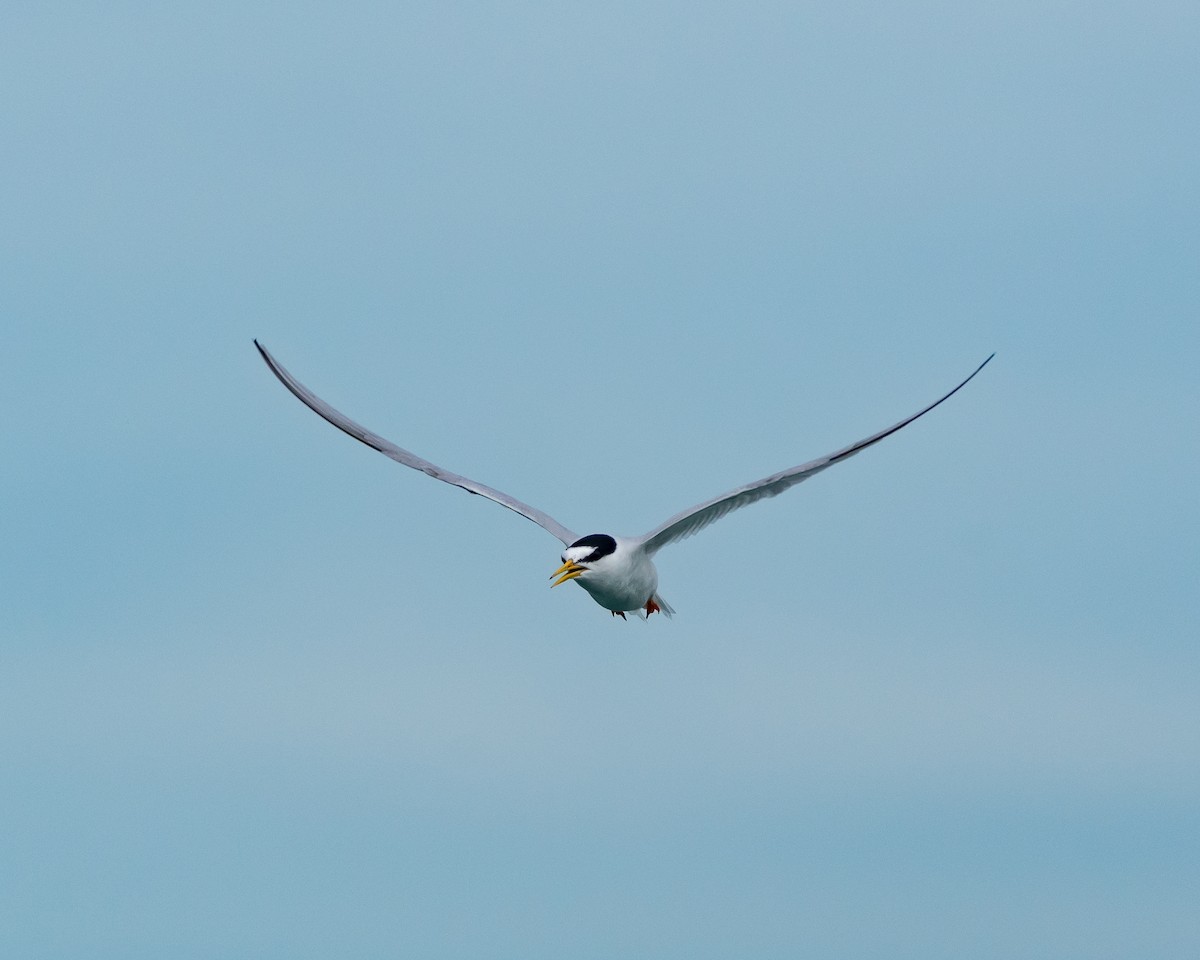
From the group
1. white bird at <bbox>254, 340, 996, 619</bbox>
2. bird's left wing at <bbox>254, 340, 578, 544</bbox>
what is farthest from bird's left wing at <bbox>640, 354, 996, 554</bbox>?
bird's left wing at <bbox>254, 340, 578, 544</bbox>

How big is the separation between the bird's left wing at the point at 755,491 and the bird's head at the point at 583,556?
31.8 inches

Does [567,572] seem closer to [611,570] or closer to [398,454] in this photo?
[611,570]

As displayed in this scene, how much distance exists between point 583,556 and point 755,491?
2566 mm

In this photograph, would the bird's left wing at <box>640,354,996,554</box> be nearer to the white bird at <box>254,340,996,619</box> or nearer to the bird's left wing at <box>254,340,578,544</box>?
the white bird at <box>254,340,996,619</box>

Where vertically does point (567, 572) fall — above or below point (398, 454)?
below

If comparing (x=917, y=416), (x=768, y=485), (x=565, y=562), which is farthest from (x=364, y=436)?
(x=917, y=416)

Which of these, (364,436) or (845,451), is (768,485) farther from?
(364,436)

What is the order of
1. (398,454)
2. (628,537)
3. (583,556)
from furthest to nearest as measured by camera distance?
(398,454)
(628,537)
(583,556)

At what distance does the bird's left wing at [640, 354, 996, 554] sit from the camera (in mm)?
23281

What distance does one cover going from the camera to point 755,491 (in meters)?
23.6

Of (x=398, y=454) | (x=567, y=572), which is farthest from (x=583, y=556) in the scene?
(x=398, y=454)

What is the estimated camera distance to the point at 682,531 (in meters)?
24.4

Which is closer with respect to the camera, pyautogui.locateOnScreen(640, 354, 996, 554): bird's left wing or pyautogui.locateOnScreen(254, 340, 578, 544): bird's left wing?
pyautogui.locateOnScreen(640, 354, 996, 554): bird's left wing

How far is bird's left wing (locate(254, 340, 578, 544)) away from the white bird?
15 millimetres
